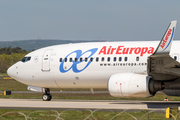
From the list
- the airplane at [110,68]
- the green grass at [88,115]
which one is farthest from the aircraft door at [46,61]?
the green grass at [88,115]

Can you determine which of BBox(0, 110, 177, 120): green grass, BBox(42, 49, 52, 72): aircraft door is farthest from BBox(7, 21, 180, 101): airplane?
BBox(0, 110, 177, 120): green grass

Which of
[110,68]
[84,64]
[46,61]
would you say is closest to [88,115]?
[110,68]

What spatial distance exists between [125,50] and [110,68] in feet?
5.04

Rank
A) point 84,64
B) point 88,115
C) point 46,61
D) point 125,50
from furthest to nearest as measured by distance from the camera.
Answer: point 46,61
point 84,64
point 125,50
point 88,115

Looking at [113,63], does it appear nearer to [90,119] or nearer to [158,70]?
[158,70]

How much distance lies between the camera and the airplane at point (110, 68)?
1920 cm

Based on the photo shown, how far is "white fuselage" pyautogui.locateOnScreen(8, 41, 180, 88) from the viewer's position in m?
21.5

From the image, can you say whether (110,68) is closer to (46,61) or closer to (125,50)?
(125,50)

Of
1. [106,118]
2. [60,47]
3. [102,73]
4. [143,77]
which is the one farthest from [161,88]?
[60,47]

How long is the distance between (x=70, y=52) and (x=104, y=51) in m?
2.57

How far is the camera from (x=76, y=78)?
2308 centimetres

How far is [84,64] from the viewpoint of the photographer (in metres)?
22.7

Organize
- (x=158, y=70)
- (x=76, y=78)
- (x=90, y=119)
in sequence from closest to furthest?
(x=90, y=119) < (x=158, y=70) < (x=76, y=78)

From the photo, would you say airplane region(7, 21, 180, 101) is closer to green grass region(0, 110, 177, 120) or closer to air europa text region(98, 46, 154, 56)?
air europa text region(98, 46, 154, 56)
